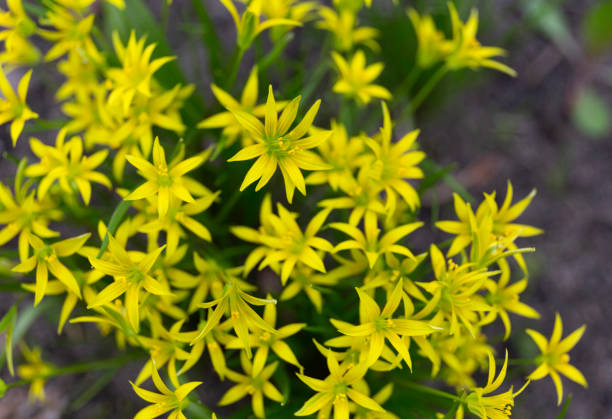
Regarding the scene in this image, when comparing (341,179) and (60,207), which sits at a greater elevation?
(341,179)

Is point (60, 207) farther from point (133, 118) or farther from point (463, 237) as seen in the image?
point (463, 237)

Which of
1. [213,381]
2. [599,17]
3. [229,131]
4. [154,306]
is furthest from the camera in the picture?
[599,17]

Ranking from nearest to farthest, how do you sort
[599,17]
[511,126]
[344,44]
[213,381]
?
1. [344,44]
2. [213,381]
3. [599,17]
4. [511,126]

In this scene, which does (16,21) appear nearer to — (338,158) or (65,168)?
(65,168)

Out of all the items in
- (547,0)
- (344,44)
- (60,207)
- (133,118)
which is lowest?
(60,207)

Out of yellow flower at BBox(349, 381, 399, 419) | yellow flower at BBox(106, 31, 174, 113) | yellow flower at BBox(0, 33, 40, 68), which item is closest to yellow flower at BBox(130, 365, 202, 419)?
yellow flower at BBox(349, 381, 399, 419)

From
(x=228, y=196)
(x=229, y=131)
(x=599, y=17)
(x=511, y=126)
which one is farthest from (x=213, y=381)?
(x=599, y=17)

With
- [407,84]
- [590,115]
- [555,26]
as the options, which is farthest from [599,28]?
[407,84]
